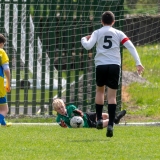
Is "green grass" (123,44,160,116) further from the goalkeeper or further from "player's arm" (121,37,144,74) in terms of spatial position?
"player's arm" (121,37,144,74)

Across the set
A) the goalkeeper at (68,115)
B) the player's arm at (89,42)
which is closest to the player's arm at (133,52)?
the player's arm at (89,42)

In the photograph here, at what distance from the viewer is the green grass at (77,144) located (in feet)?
26.1

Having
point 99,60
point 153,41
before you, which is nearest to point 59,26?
point 153,41

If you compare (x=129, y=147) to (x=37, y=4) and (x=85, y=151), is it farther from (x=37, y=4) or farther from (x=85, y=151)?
(x=37, y=4)

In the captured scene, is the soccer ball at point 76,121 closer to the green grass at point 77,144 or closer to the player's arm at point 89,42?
the green grass at point 77,144

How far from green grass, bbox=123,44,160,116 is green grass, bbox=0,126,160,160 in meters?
2.83

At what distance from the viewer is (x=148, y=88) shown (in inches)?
589

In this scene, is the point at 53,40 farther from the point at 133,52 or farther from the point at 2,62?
the point at 133,52

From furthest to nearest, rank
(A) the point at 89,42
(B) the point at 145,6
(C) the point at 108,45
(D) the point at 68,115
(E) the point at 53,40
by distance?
1. (B) the point at 145,6
2. (E) the point at 53,40
3. (D) the point at 68,115
4. (C) the point at 108,45
5. (A) the point at 89,42

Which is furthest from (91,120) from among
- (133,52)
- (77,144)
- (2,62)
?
(77,144)

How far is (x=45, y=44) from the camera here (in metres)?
13.6

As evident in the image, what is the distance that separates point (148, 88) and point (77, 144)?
6.20 meters

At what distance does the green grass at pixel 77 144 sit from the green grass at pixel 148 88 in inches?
111

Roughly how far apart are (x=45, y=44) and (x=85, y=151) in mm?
5624
